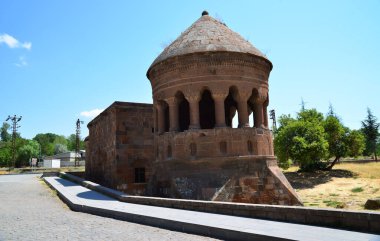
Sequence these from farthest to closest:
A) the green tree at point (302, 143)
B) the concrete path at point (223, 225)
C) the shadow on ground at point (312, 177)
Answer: the green tree at point (302, 143) < the shadow on ground at point (312, 177) < the concrete path at point (223, 225)

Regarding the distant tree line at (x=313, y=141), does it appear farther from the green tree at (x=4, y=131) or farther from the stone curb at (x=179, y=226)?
the green tree at (x=4, y=131)

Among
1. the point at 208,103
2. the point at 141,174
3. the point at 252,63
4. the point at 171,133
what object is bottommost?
the point at 141,174

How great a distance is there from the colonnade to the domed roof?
1.66 meters

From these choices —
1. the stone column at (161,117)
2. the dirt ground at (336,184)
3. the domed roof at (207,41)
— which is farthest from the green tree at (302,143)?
the stone column at (161,117)

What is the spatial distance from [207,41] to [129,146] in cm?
809

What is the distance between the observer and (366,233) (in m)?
5.50

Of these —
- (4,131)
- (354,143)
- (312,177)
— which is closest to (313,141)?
(312,177)

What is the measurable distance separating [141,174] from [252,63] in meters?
9.21

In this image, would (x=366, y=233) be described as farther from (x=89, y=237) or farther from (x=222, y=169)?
(x=222, y=169)

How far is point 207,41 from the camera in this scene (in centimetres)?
1255

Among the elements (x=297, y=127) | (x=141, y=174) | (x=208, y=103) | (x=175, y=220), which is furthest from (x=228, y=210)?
(x=297, y=127)

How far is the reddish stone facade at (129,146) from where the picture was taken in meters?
17.6

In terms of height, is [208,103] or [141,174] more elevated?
[208,103]

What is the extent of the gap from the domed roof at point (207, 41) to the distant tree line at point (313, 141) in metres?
22.6
